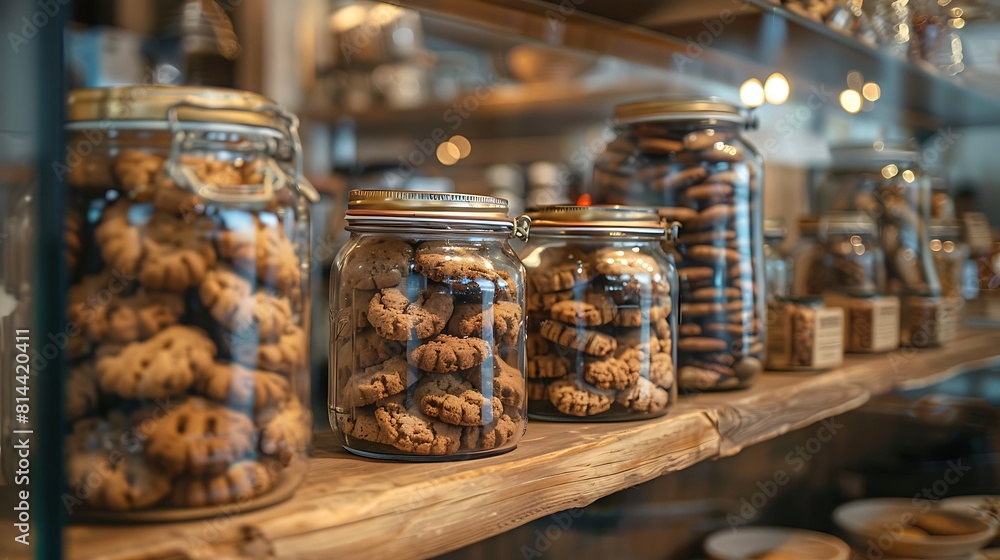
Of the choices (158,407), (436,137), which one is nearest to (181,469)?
(158,407)

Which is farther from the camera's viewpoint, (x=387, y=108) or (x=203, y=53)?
(x=387, y=108)

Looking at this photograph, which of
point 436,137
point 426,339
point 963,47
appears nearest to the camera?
point 426,339

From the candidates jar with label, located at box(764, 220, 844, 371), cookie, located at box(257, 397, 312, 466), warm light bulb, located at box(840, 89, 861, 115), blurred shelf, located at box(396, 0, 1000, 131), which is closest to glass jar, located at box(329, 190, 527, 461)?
cookie, located at box(257, 397, 312, 466)

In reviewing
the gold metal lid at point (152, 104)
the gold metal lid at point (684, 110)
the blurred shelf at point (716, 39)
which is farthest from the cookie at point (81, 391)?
the gold metal lid at point (684, 110)

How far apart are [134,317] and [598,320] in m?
0.46

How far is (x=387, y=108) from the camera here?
3.10m

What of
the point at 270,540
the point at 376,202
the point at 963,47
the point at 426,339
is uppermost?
the point at 963,47

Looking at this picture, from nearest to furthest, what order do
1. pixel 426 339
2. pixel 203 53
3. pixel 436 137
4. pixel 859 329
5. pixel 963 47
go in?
pixel 426 339, pixel 859 329, pixel 963 47, pixel 203 53, pixel 436 137

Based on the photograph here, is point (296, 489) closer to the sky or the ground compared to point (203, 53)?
closer to the ground

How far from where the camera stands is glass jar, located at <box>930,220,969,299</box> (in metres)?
1.67

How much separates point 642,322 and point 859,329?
0.72 metres

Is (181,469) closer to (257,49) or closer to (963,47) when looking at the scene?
(963,47)

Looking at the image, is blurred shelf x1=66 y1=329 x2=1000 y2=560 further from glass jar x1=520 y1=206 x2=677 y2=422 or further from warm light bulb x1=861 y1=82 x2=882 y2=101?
warm light bulb x1=861 y1=82 x2=882 y2=101

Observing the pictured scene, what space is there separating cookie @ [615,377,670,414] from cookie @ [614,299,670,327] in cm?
6
